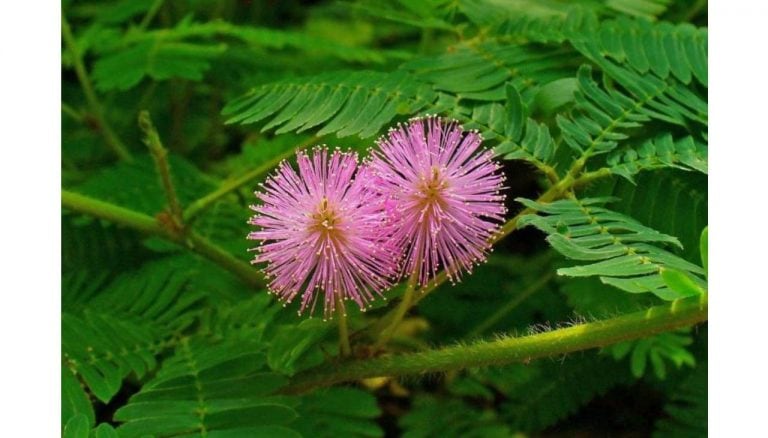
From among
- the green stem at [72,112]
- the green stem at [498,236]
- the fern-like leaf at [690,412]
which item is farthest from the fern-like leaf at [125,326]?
the fern-like leaf at [690,412]

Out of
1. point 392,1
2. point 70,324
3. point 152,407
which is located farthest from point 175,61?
point 152,407

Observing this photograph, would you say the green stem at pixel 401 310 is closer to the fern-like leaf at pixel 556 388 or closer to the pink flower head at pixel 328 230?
the pink flower head at pixel 328 230

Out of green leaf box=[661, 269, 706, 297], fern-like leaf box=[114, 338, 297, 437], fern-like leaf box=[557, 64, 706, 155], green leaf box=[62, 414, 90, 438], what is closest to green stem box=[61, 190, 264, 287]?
fern-like leaf box=[114, 338, 297, 437]

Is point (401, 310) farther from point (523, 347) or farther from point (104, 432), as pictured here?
point (104, 432)

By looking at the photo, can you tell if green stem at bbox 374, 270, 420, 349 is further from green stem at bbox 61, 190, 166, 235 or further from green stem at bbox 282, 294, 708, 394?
green stem at bbox 61, 190, 166, 235

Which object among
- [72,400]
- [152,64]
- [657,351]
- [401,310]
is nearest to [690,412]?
[657,351]
